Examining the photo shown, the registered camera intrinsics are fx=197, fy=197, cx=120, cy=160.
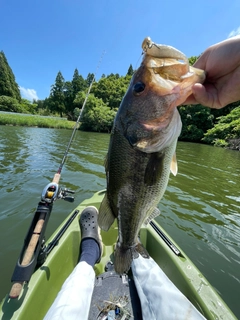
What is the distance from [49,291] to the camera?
2.55 metres

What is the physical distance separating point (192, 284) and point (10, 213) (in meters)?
4.97

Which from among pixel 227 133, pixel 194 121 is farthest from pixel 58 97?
pixel 227 133

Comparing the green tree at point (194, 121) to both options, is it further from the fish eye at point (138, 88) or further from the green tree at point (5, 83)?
the green tree at point (5, 83)

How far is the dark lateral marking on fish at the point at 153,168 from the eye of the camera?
134cm

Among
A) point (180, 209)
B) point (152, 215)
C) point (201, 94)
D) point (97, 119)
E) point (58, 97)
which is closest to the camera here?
point (201, 94)

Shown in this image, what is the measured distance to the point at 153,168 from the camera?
1.36 metres

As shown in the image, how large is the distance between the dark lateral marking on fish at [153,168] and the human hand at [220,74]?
0.56m

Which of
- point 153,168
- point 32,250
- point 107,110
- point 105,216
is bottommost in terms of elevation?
point 32,250

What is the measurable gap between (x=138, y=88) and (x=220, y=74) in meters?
0.74

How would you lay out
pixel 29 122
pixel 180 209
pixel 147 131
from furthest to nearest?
pixel 29 122 < pixel 180 209 < pixel 147 131

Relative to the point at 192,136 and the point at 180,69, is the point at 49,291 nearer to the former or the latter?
the point at 180,69

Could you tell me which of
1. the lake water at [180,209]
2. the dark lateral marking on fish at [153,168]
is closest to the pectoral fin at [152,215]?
the dark lateral marking on fish at [153,168]

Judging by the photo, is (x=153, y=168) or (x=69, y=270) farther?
(x=69, y=270)

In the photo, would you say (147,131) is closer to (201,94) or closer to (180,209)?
(201,94)
